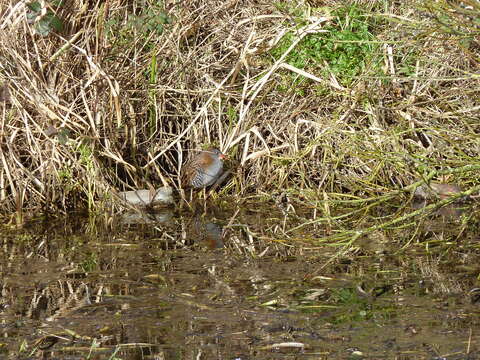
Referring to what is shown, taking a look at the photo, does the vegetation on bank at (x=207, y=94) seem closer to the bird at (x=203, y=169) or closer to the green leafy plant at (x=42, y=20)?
the green leafy plant at (x=42, y=20)

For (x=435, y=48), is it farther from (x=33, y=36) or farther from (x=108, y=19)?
(x=33, y=36)

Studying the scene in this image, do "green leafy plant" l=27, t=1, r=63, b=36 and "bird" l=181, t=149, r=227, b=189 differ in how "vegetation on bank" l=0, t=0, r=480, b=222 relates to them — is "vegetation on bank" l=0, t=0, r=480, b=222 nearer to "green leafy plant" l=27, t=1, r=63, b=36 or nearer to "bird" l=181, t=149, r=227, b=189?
"green leafy plant" l=27, t=1, r=63, b=36

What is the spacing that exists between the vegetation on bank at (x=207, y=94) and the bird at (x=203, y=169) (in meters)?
0.21

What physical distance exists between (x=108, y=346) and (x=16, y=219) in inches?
116

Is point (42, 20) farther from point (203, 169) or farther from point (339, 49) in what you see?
point (339, 49)

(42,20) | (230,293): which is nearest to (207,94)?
(42,20)

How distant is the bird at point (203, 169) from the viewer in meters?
7.28

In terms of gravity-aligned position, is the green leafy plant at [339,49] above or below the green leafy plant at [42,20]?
below

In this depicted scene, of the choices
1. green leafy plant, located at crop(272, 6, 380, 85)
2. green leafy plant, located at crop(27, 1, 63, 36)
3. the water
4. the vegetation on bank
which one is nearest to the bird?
the vegetation on bank

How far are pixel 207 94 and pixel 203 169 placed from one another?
880 mm

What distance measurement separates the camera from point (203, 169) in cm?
724

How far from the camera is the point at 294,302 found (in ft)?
15.8

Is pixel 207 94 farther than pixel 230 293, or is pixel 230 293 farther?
pixel 207 94

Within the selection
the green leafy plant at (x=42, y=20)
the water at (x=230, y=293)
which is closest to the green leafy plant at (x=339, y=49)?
the water at (x=230, y=293)
